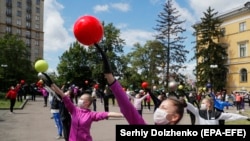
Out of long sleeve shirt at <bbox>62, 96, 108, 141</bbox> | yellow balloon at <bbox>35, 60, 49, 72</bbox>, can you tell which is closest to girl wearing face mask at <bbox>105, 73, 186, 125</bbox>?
yellow balloon at <bbox>35, 60, 49, 72</bbox>

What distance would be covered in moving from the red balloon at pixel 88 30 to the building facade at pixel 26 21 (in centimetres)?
12314

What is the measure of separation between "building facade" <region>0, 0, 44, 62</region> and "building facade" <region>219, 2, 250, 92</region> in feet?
240

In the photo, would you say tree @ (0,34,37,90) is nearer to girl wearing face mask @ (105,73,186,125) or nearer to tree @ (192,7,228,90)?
tree @ (192,7,228,90)

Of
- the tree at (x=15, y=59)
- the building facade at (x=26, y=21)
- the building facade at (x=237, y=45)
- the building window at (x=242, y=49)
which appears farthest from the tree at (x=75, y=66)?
the building facade at (x=26, y=21)

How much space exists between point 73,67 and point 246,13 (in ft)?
134

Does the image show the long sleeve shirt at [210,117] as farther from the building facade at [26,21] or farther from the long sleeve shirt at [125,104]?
the building facade at [26,21]

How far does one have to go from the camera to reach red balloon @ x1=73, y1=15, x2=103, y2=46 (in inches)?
147

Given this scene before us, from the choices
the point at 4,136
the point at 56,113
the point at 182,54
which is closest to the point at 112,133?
the point at 56,113

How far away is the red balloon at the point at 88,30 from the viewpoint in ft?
12.2

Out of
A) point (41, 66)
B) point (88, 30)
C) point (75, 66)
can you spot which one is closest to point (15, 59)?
point (75, 66)

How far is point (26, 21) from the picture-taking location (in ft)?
427

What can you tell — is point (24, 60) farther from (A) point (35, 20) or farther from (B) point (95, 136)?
(B) point (95, 136)

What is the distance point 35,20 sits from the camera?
133000 mm

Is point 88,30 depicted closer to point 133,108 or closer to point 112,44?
point 133,108
